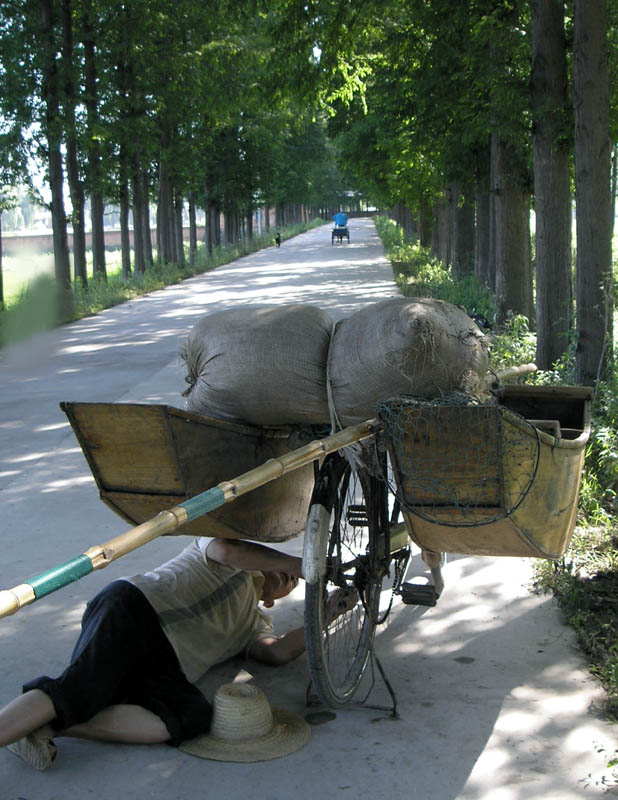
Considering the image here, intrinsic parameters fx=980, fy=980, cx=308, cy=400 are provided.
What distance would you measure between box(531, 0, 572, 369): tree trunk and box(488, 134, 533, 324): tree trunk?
9.23 feet

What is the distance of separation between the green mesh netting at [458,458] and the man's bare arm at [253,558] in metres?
0.59

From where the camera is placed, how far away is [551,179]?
349 inches

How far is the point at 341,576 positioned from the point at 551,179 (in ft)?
19.7

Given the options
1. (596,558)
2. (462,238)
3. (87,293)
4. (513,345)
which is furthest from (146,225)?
(596,558)

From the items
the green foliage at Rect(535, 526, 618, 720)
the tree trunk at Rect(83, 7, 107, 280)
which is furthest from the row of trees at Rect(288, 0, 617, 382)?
the tree trunk at Rect(83, 7, 107, 280)

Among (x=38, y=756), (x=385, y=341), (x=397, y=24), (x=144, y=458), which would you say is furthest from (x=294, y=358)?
(x=397, y=24)

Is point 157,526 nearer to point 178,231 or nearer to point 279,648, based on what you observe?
point 279,648

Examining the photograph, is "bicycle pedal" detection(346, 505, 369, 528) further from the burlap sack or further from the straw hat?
the straw hat

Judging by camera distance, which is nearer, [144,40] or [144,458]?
[144,458]

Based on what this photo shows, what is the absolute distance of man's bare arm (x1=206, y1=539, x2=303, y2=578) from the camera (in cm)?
390

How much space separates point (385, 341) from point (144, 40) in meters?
21.8

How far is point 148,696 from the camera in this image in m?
3.62

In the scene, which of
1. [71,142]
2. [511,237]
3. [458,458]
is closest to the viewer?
[458,458]

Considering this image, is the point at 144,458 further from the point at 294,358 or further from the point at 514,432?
the point at 514,432
